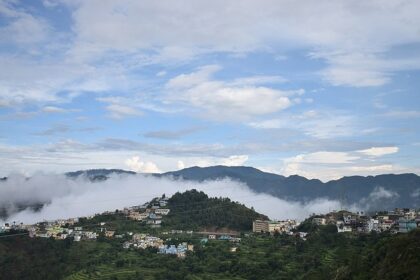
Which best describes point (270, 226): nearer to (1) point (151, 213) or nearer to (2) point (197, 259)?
(2) point (197, 259)

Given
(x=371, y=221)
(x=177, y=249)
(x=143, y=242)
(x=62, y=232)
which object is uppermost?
(x=371, y=221)

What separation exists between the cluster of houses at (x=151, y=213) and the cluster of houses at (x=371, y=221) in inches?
1283

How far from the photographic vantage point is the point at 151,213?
103 meters

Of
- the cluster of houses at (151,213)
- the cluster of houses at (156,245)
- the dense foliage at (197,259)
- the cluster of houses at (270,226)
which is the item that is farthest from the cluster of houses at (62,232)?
the cluster of houses at (270,226)

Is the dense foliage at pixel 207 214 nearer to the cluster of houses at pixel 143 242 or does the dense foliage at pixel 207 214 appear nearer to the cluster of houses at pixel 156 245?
the cluster of houses at pixel 143 242

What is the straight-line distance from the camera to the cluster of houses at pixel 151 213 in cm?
9538

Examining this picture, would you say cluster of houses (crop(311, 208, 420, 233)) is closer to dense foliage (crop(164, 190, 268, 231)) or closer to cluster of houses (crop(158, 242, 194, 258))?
dense foliage (crop(164, 190, 268, 231))

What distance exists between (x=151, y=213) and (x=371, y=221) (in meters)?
50.8

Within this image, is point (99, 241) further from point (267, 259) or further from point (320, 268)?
point (320, 268)

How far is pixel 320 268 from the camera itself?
47312mm

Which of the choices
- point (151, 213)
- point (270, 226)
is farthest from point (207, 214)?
point (270, 226)

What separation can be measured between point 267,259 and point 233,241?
53.6 ft

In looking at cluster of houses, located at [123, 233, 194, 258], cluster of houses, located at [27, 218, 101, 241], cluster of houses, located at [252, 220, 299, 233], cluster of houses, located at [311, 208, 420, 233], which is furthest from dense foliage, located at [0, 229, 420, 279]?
cluster of houses, located at [252, 220, 299, 233]

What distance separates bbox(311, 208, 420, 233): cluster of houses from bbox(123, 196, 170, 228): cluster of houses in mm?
32592
